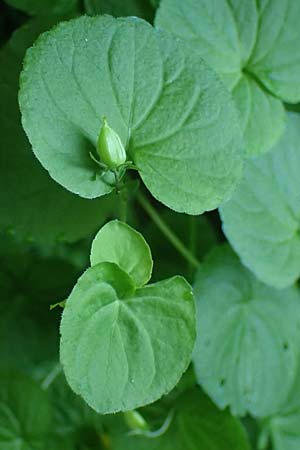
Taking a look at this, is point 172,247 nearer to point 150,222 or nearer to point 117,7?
point 150,222

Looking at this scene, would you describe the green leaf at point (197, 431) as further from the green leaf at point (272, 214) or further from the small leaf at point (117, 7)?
the small leaf at point (117, 7)

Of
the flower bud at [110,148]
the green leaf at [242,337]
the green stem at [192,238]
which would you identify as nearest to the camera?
→ the flower bud at [110,148]

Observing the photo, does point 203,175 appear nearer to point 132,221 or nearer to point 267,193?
point 267,193

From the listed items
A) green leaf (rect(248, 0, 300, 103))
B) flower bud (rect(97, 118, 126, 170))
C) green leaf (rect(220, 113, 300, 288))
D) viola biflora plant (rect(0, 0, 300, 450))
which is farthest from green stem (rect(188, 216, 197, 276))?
flower bud (rect(97, 118, 126, 170))

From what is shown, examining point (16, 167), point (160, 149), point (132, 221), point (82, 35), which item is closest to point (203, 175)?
point (160, 149)

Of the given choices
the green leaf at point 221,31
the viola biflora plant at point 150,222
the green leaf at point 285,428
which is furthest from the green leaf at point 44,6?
the green leaf at point 285,428

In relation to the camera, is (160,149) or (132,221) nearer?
(160,149)

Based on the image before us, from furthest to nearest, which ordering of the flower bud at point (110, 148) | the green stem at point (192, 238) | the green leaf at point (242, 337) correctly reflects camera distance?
the green stem at point (192, 238)
the green leaf at point (242, 337)
the flower bud at point (110, 148)
